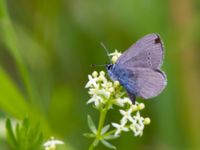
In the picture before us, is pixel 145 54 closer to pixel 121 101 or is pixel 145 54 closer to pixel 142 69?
pixel 142 69

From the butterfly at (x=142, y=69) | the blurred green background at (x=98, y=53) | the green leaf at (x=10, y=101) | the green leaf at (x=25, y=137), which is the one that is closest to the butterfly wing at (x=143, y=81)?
→ the butterfly at (x=142, y=69)

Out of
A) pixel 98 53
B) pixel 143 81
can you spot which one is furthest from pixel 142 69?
pixel 98 53

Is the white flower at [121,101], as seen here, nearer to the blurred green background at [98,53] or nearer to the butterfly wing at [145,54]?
the butterfly wing at [145,54]

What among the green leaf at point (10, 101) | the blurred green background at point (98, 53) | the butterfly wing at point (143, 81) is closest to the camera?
the butterfly wing at point (143, 81)

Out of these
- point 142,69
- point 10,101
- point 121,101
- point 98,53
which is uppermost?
point 98,53

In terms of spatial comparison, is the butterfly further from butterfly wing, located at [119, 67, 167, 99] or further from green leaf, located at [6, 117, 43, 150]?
green leaf, located at [6, 117, 43, 150]

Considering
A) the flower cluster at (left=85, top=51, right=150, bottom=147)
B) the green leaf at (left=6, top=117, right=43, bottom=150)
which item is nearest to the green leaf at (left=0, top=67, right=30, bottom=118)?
the green leaf at (left=6, top=117, right=43, bottom=150)

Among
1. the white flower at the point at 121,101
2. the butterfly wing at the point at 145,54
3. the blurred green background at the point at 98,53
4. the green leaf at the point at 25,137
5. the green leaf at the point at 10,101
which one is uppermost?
the blurred green background at the point at 98,53
